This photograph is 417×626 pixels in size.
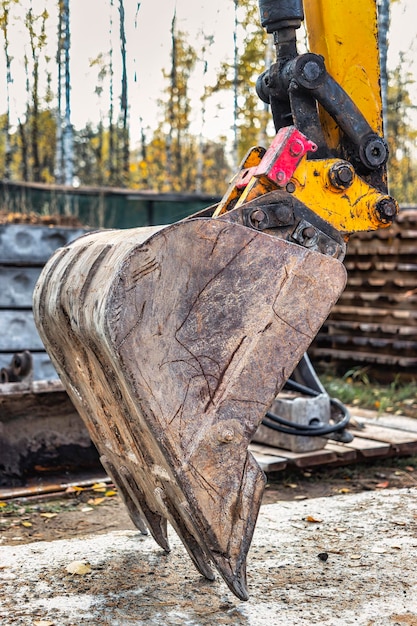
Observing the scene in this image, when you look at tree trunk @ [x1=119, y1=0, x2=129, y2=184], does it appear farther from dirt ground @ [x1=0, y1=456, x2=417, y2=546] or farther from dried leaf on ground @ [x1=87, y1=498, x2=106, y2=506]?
dried leaf on ground @ [x1=87, y1=498, x2=106, y2=506]

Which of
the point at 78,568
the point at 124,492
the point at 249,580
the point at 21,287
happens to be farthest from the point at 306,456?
the point at 21,287

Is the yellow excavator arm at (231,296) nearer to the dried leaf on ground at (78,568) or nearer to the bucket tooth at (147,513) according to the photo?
the bucket tooth at (147,513)

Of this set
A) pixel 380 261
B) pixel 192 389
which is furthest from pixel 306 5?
pixel 380 261

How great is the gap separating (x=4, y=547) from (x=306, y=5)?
9.39 ft

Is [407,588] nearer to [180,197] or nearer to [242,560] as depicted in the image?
[242,560]

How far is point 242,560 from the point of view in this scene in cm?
301

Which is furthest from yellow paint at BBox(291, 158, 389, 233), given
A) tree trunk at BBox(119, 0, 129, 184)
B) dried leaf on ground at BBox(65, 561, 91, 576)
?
tree trunk at BBox(119, 0, 129, 184)

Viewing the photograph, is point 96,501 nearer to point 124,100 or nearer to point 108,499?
point 108,499

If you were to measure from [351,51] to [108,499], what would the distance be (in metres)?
2.94

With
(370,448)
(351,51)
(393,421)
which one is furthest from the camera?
(393,421)

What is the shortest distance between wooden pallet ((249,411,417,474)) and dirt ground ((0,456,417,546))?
10 centimetres

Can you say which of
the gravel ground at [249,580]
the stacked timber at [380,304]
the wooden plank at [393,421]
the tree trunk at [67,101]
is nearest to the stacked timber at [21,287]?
the wooden plank at [393,421]

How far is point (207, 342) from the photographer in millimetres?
2932

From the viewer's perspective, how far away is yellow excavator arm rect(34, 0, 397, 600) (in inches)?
113
